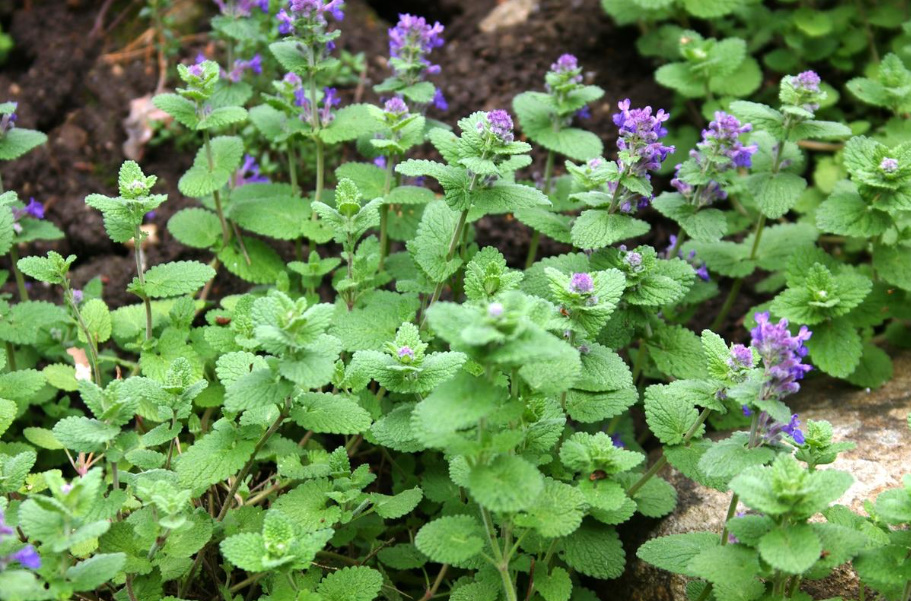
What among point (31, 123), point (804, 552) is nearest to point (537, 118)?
point (804, 552)

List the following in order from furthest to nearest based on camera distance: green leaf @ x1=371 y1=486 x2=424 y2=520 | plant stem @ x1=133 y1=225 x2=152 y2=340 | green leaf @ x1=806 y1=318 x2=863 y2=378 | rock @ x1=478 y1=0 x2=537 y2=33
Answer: rock @ x1=478 y1=0 x2=537 y2=33, green leaf @ x1=806 y1=318 x2=863 y2=378, plant stem @ x1=133 y1=225 x2=152 y2=340, green leaf @ x1=371 y1=486 x2=424 y2=520

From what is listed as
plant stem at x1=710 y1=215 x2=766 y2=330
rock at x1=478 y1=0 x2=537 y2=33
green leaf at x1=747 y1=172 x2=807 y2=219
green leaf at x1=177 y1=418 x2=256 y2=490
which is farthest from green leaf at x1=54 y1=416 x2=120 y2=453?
rock at x1=478 y1=0 x2=537 y2=33

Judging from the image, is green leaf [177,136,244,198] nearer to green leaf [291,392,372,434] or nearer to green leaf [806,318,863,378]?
green leaf [291,392,372,434]

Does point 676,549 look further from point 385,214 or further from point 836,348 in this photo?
point 385,214

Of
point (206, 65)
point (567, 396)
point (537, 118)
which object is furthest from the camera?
point (537, 118)

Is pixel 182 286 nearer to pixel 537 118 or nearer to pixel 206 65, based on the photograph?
pixel 206 65

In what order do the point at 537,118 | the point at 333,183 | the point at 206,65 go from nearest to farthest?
the point at 206,65, the point at 537,118, the point at 333,183
